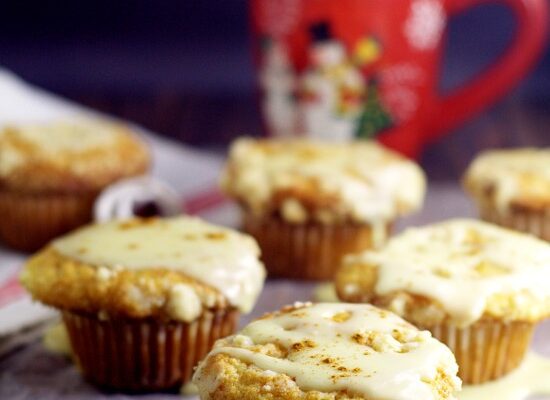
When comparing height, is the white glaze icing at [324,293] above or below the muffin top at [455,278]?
below

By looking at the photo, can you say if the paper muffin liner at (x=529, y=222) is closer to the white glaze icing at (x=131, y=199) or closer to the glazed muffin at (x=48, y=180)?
the white glaze icing at (x=131, y=199)

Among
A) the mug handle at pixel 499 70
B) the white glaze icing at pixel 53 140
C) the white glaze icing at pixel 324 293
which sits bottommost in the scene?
the white glaze icing at pixel 324 293

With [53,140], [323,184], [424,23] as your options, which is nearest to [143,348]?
[323,184]

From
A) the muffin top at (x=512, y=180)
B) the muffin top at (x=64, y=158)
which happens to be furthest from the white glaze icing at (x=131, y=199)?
the muffin top at (x=512, y=180)

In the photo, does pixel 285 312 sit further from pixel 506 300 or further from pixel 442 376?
pixel 506 300

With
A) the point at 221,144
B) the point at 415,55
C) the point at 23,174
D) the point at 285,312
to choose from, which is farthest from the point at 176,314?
the point at 221,144

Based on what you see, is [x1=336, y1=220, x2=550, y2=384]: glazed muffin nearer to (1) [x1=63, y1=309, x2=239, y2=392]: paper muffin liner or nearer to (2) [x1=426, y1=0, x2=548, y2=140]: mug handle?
(1) [x1=63, y1=309, x2=239, y2=392]: paper muffin liner
